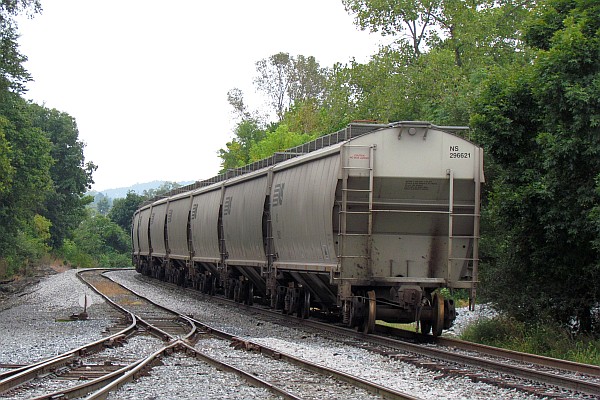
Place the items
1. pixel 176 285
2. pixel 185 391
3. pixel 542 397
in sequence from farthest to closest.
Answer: pixel 176 285 → pixel 185 391 → pixel 542 397

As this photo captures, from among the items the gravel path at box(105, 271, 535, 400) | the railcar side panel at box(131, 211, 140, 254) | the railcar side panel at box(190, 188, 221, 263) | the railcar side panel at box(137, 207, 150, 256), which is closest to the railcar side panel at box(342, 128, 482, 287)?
the gravel path at box(105, 271, 535, 400)

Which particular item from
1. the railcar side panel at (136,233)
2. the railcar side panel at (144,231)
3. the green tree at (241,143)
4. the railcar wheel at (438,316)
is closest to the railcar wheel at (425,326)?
the railcar wheel at (438,316)

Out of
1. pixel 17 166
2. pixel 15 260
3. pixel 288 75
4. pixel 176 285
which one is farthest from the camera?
pixel 288 75

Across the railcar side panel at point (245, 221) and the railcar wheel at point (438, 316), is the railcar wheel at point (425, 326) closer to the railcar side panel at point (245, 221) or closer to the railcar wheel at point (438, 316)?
the railcar wheel at point (438, 316)

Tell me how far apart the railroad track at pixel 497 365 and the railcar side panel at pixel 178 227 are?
1654 centimetres

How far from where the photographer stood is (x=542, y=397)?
28.3ft

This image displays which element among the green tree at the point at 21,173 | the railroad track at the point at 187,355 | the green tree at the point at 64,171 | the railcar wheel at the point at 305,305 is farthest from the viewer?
the green tree at the point at 64,171

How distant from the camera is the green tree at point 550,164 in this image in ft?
44.0

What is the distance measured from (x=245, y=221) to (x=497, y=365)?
11991mm

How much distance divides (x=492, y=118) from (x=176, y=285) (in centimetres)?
2362

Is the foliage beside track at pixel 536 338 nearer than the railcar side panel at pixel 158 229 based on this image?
Yes

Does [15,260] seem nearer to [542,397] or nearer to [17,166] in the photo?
[17,166]

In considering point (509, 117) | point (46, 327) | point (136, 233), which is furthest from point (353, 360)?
point (136, 233)

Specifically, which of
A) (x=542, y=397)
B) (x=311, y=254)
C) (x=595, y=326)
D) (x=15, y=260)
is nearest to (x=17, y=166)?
(x=15, y=260)
